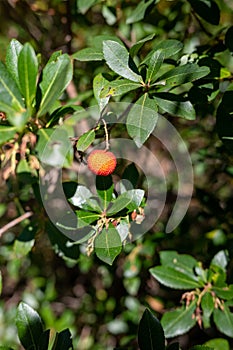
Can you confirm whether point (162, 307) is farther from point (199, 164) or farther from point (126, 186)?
point (126, 186)

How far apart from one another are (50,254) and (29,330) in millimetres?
1245

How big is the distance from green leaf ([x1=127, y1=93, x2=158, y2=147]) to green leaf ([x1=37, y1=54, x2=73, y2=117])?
6.1 inches

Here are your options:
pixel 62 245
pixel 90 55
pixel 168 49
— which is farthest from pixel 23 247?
pixel 168 49

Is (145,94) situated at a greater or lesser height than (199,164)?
greater

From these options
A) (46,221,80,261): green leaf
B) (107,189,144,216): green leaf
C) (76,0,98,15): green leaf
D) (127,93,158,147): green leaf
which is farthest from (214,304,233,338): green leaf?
(76,0,98,15): green leaf

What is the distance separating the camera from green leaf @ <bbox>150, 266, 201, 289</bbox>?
4.69 feet

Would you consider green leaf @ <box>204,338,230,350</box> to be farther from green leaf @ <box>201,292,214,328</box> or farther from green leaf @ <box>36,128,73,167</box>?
green leaf @ <box>36,128,73,167</box>

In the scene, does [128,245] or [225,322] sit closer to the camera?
[225,322]

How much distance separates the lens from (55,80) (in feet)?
2.96

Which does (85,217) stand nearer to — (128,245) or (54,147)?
(54,147)

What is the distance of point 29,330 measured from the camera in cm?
101

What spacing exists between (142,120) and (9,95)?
10.2 inches

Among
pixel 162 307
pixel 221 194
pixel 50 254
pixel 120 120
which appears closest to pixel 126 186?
pixel 120 120

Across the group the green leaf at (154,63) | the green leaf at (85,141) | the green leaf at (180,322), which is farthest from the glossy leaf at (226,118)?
the green leaf at (180,322)
